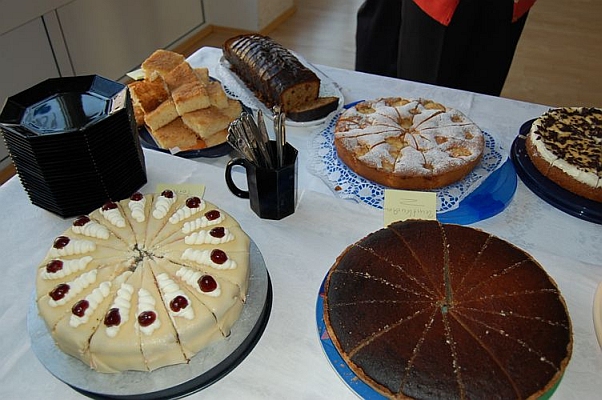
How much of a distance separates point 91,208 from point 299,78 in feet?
2.21

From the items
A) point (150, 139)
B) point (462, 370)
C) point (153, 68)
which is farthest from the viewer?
point (153, 68)

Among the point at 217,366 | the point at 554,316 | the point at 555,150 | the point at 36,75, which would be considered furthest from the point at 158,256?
the point at 36,75

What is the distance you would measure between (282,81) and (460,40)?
70 centimetres

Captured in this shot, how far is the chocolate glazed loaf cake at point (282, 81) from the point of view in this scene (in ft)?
4.74

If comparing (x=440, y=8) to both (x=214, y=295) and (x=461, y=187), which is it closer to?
(x=461, y=187)

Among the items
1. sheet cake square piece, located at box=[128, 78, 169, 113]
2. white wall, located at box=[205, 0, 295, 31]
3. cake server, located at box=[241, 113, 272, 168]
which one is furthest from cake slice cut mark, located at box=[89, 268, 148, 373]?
white wall, located at box=[205, 0, 295, 31]

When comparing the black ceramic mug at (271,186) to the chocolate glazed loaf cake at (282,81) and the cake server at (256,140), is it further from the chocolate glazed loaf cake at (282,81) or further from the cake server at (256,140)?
the chocolate glazed loaf cake at (282,81)

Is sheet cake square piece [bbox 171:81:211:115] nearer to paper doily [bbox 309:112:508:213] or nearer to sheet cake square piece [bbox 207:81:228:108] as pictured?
sheet cake square piece [bbox 207:81:228:108]

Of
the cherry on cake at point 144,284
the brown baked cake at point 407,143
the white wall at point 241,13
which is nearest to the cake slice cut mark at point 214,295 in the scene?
the cherry on cake at point 144,284

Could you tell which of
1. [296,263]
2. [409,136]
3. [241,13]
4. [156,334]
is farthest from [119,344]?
[241,13]

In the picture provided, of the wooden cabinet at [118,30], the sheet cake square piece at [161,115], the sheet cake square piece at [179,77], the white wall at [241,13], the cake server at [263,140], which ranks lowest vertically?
the white wall at [241,13]

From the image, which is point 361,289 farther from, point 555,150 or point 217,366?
point 555,150

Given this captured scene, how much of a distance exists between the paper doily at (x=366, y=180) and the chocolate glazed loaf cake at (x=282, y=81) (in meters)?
0.13

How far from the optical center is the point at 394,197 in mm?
1151
